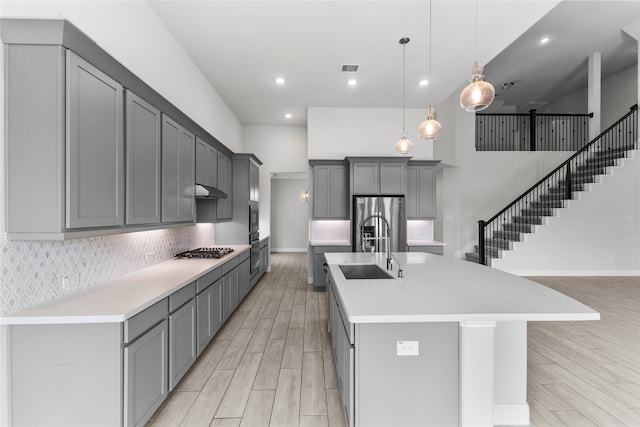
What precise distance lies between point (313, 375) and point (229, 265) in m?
1.82

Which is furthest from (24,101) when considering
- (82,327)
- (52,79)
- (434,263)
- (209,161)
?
(434,263)

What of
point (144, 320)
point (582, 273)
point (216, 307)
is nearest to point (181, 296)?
point (144, 320)

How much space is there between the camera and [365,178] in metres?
5.62

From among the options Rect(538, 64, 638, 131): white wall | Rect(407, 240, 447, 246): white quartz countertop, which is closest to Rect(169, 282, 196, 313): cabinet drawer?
Rect(407, 240, 447, 246): white quartz countertop

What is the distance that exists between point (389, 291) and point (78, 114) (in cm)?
225

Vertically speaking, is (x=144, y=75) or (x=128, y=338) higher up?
(x=144, y=75)

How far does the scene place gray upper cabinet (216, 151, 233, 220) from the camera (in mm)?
4617

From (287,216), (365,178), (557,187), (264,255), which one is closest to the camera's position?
(365,178)

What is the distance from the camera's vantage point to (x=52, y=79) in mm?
1679

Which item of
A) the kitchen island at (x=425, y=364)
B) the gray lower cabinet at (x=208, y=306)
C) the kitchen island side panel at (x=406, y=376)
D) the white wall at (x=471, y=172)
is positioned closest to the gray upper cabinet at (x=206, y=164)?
the gray lower cabinet at (x=208, y=306)

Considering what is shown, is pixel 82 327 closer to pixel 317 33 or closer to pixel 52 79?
pixel 52 79

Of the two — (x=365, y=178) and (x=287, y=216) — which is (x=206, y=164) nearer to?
(x=365, y=178)

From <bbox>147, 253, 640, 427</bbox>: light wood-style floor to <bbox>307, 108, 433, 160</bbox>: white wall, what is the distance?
331 centimetres

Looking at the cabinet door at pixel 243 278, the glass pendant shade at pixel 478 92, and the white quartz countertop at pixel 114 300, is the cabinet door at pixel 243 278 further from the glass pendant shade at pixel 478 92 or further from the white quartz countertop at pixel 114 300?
the glass pendant shade at pixel 478 92
